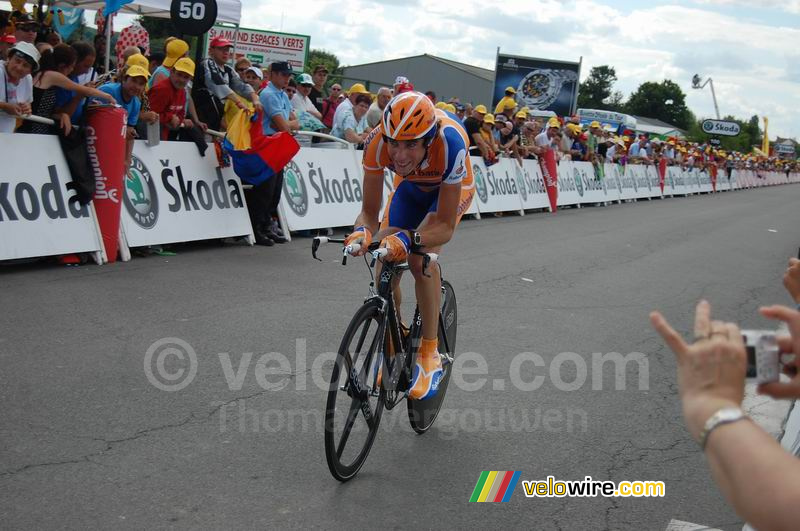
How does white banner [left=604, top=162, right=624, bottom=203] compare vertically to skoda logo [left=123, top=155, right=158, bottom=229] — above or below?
below

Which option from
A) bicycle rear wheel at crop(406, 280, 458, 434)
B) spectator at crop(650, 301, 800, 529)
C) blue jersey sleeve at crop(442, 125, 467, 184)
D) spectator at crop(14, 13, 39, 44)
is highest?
spectator at crop(14, 13, 39, 44)

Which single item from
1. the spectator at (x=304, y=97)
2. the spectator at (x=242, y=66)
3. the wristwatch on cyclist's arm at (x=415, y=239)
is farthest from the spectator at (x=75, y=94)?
the wristwatch on cyclist's arm at (x=415, y=239)

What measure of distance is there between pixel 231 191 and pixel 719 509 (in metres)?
7.96

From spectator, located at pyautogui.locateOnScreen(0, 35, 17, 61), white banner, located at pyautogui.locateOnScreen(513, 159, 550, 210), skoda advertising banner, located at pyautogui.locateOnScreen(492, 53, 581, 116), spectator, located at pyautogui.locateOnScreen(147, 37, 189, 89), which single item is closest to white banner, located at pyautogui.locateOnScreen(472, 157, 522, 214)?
white banner, located at pyautogui.locateOnScreen(513, 159, 550, 210)

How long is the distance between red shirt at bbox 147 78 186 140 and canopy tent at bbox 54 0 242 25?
759cm

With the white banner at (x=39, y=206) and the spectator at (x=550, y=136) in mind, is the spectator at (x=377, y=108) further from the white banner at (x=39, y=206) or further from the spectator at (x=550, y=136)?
the spectator at (x=550, y=136)

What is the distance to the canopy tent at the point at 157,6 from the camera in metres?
18.0

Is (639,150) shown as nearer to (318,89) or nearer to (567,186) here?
(567,186)

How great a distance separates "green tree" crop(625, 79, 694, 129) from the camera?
140625 millimetres

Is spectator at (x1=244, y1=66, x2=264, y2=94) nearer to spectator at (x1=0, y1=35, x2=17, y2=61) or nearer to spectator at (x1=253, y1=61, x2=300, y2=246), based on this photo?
spectator at (x1=253, y1=61, x2=300, y2=246)

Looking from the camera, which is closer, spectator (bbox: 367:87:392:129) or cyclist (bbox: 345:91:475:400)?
cyclist (bbox: 345:91:475:400)

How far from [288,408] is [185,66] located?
5979 millimetres

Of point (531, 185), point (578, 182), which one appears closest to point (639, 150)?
point (578, 182)

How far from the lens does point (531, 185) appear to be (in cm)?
2084
